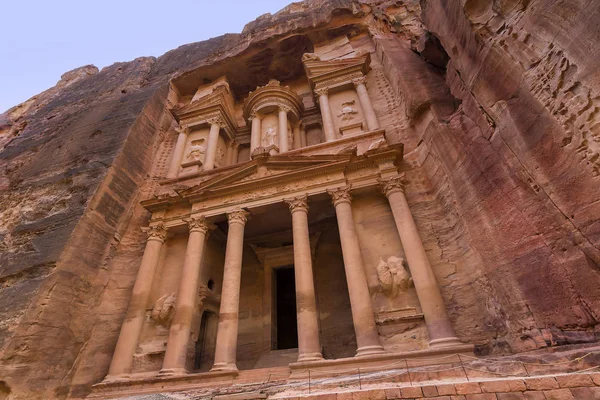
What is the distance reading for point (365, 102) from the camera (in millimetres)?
12898

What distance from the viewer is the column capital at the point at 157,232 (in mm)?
10336

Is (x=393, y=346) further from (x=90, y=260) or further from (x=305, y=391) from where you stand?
(x=90, y=260)

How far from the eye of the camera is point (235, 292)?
27.7 ft

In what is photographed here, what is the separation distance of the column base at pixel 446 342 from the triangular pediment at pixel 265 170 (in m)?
5.29

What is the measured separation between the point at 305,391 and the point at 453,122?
741 cm

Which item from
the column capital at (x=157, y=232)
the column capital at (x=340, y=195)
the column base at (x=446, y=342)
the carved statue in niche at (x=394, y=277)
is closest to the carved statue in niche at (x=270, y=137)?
the column capital at (x=340, y=195)

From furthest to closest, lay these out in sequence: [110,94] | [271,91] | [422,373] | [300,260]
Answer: [110,94], [271,91], [300,260], [422,373]

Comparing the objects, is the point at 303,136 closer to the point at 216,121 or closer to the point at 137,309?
the point at 216,121

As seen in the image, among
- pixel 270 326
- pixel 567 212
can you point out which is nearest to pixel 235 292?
pixel 270 326

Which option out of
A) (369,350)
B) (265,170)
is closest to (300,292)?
(369,350)

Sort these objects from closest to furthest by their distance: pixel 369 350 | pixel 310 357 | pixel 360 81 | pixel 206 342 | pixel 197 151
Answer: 1. pixel 369 350
2. pixel 310 357
3. pixel 206 342
4. pixel 360 81
5. pixel 197 151

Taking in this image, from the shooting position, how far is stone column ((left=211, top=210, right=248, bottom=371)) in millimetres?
7477

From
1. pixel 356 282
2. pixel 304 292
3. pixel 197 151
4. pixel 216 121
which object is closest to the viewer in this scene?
pixel 356 282

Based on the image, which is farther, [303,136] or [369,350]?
[303,136]
